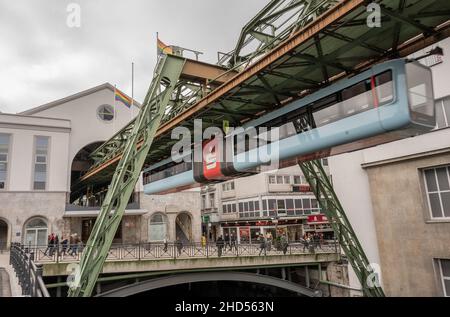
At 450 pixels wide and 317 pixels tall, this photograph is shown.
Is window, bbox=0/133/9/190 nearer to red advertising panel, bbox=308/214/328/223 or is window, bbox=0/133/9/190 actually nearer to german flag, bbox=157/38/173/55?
german flag, bbox=157/38/173/55

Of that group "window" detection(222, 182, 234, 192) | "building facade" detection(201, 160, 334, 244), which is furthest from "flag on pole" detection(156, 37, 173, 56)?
"window" detection(222, 182, 234, 192)

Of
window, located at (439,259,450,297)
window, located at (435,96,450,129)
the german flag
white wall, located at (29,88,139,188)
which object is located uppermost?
white wall, located at (29,88,139,188)

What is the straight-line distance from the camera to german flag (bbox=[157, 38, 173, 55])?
14.1 m

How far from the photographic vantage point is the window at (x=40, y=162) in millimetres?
30409

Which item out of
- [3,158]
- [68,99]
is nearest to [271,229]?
[68,99]

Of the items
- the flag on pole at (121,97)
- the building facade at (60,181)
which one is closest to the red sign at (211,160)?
the flag on pole at (121,97)

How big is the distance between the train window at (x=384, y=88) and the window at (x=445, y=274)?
36.8 feet

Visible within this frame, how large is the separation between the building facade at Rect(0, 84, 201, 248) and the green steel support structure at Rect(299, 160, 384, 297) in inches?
773

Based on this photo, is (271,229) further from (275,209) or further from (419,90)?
(419,90)

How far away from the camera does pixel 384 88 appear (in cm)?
862

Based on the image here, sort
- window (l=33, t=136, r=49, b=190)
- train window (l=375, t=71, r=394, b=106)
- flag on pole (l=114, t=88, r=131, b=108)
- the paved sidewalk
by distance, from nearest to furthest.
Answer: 1. train window (l=375, t=71, r=394, b=106)
2. the paved sidewalk
3. window (l=33, t=136, r=49, b=190)
4. flag on pole (l=114, t=88, r=131, b=108)

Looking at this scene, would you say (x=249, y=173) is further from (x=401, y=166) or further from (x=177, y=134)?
(x=401, y=166)
